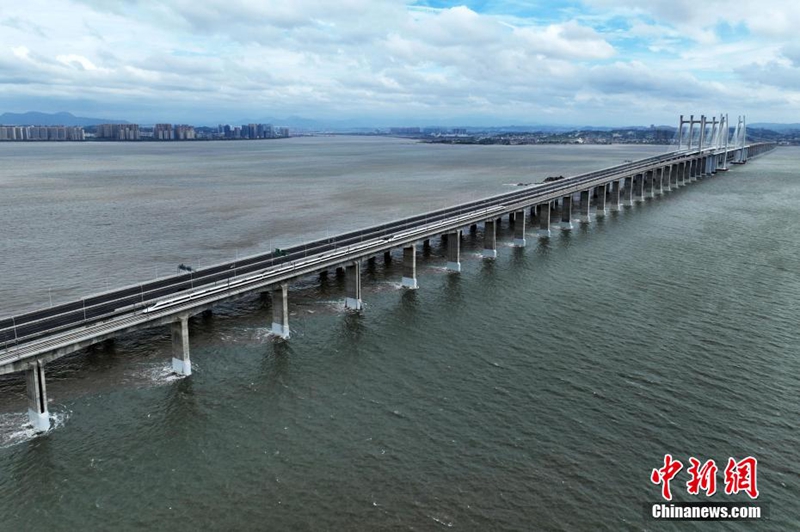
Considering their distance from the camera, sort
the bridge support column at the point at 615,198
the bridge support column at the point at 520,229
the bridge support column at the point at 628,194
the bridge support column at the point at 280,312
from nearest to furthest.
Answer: the bridge support column at the point at 280,312 → the bridge support column at the point at 520,229 → the bridge support column at the point at 615,198 → the bridge support column at the point at 628,194

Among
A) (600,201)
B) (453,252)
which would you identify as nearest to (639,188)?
(600,201)

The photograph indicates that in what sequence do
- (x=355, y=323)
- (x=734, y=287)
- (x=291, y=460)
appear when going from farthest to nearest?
(x=734, y=287) → (x=355, y=323) → (x=291, y=460)

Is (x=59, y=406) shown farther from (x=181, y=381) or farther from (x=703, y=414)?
(x=703, y=414)

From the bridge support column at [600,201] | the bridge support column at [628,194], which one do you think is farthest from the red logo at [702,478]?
the bridge support column at [628,194]

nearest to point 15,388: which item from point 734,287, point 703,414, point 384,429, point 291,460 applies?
point 291,460

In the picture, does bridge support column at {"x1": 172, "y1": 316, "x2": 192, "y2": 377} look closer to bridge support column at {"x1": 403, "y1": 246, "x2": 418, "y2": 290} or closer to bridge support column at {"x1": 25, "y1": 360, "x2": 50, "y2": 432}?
bridge support column at {"x1": 25, "y1": 360, "x2": 50, "y2": 432}

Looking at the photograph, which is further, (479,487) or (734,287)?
(734,287)

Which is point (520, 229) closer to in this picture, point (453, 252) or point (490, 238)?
point (490, 238)

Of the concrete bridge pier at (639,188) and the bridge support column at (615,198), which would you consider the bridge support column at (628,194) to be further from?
the bridge support column at (615,198)
